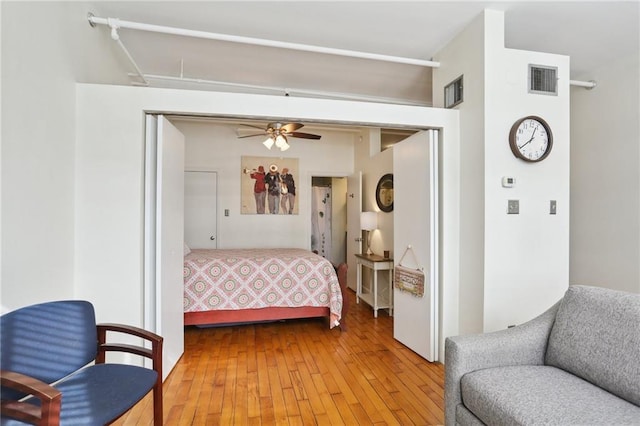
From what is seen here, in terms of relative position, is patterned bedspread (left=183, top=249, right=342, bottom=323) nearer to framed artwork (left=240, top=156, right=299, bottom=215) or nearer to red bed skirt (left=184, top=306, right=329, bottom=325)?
red bed skirt (left=184, top=306, right=329, bottom=325)

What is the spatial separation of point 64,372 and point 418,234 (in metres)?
2.65

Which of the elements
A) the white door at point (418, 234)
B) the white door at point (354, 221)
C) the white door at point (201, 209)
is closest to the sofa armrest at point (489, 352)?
the white door at point (418, 234)

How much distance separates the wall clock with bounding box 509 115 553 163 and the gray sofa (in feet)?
3.92

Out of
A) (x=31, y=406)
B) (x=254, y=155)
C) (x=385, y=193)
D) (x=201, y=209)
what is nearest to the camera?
(x=31, y=406)

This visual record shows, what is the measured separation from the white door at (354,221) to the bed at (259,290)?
149 centimetres

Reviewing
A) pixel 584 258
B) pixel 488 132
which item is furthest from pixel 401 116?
pixel 584 258

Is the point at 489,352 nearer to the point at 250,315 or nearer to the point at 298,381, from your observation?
the point at 298,381

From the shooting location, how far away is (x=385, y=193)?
4504 mm

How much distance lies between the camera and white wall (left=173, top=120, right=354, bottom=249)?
5.16 m

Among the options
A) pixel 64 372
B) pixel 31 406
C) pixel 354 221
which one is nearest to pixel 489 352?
pixel 31 406

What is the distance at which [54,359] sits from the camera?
Result: 1489 mm

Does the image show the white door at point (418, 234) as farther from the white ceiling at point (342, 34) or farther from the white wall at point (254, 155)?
the white wall at point (254, 155)

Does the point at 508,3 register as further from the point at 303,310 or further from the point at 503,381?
the point at 303,310

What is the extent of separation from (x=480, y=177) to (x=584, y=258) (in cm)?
206
